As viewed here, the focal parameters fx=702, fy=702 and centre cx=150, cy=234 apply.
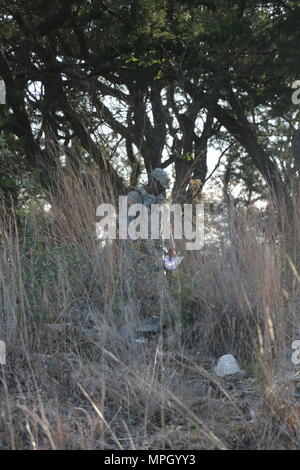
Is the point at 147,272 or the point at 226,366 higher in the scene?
the point at 147,272

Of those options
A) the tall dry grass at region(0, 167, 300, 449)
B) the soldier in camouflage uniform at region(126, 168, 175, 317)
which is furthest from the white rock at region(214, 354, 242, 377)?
the soldier in camouflage uniform at region(126, 168, 175, 317)

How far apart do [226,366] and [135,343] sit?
1.88 ft

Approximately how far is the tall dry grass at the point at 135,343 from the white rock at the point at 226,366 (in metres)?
0.08

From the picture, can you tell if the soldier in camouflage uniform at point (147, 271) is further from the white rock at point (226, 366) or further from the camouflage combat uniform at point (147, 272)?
the white rock at point (226, 366)

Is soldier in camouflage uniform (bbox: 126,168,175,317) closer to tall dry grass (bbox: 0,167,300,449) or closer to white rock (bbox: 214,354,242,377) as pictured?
tall dry grass (bbox: 0,167,300,449)

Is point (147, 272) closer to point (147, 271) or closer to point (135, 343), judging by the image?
point (147, 271)

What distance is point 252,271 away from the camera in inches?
190

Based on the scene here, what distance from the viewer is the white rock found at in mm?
4258

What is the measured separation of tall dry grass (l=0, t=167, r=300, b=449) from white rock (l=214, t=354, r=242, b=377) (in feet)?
0.26

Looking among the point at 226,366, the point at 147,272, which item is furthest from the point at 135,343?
the point at 147,272

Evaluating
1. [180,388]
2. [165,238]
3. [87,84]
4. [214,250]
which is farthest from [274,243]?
[87,84]

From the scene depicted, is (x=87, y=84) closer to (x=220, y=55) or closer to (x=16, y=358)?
(x=220, y=55)

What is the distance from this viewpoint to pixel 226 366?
4.29 meters

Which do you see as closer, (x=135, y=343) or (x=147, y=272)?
(x=135, y=343)
